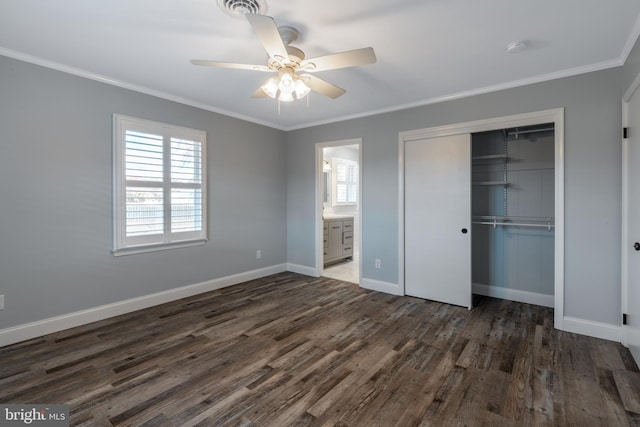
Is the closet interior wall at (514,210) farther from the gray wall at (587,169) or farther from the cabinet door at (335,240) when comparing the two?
the cabinet door at (335,240)

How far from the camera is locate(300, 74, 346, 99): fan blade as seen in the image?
2291 mm

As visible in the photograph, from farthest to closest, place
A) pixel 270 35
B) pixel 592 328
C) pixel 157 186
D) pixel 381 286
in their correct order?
1. pixel 381 286
2. pixel 157 186
3. pixel 592 328
4. pixel 270 35

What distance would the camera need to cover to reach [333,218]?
5.70 meters

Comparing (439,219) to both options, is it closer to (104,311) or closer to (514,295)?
(514,295)

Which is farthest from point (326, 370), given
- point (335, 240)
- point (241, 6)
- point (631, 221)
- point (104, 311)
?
point (335, 240)

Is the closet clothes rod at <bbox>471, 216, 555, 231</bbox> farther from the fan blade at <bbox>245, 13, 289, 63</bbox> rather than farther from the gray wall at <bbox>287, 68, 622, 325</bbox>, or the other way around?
the fan blade at <bbox>245, 13, 289, 63</bbox>

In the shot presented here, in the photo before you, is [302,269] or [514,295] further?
[302,269]

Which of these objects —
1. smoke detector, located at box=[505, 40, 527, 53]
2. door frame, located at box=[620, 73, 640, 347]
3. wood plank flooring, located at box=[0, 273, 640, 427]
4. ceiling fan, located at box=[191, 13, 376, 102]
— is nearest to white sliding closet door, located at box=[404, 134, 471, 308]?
wood plank flooring, located at box=[0, 273, 640, 427]

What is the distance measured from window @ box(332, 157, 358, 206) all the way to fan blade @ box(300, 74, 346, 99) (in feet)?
14.3

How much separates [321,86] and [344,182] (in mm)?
4850

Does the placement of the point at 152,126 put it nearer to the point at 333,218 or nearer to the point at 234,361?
the point at 234,361

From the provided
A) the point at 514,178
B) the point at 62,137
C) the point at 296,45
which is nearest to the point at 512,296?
the point at 514,178

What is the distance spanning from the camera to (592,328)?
2824mm

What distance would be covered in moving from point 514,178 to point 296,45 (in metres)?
3.10
